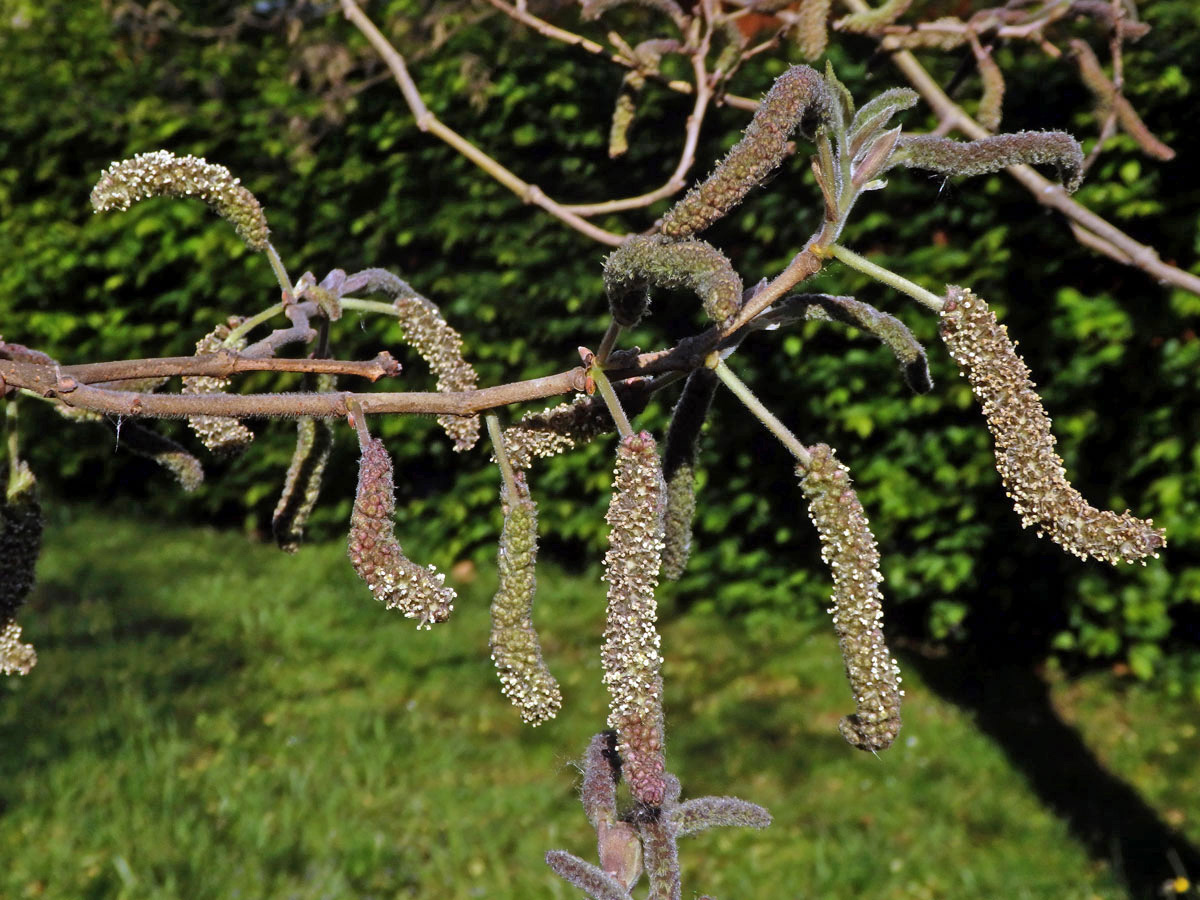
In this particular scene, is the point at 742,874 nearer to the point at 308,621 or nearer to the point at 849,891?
the point at 849,891

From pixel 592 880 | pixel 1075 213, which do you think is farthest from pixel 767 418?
pixel 1075 213

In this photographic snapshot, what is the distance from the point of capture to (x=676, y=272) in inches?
30.8

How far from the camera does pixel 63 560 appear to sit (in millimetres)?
6891

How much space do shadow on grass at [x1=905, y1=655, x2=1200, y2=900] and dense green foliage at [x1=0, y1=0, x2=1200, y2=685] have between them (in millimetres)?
231

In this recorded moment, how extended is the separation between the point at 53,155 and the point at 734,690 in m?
5.38

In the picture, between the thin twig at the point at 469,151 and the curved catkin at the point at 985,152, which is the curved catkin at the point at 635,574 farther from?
the thin twig at the point at 469,151

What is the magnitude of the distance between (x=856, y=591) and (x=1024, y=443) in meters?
0.17

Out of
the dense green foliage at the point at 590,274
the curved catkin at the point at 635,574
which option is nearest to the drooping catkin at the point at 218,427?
the curved catkin at the point at 635,574

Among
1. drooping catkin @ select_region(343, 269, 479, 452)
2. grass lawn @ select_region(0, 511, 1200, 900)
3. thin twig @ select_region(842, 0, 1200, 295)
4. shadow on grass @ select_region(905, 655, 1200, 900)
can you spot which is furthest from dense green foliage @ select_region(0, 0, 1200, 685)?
drooping catkin @ select_region(343, 269, 479, 452)

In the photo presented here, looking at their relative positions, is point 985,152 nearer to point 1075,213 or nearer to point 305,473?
point 305,473

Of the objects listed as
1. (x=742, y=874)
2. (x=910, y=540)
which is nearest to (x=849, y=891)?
(x=742, y=874)

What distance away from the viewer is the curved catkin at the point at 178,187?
110cm

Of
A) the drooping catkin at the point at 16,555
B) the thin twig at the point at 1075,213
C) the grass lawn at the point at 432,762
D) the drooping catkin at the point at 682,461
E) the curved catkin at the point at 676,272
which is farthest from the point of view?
the grass lawn at the point at 432,762

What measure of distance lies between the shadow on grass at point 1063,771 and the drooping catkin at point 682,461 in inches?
137
